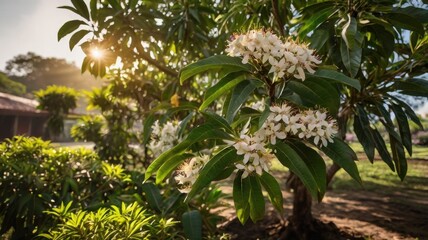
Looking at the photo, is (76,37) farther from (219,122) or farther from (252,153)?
(252,153)

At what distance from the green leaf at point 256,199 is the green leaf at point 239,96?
232 millimetres

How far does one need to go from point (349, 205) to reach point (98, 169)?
3.14m

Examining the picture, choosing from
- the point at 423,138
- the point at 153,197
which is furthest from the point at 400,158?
the point at 153,197

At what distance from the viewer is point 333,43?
5.06 ft

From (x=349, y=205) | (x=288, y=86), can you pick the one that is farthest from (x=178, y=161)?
(x=349, y=205)

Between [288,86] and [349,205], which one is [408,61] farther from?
[349,205]

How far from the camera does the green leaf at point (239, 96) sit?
40.8 inches

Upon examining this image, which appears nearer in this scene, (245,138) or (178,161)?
(245,138)

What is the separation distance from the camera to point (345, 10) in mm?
1554

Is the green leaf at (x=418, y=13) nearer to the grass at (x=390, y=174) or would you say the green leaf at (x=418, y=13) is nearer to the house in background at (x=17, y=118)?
the grass at (x=390, y=174)

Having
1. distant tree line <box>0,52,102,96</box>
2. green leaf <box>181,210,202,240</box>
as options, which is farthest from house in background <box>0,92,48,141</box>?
distant tree line <box>0,52,102,96</box>

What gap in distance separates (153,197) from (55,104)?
6743 mm

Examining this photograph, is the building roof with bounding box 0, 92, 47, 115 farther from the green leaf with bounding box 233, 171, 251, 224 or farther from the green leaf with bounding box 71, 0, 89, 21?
the green leaf with bounding box 233, 171, 251, 224

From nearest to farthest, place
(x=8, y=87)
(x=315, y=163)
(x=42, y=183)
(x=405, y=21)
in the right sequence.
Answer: (x=315, y=163) < (x=405, y=21) < (x=42, y=183) < (x=8, y=87)
